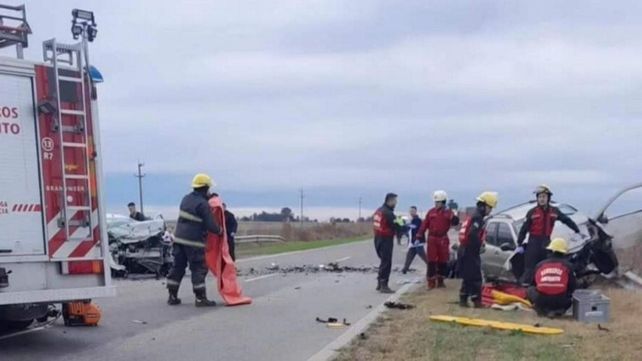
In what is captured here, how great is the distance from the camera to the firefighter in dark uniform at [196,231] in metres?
14.4

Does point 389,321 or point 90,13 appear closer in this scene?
point 90,13

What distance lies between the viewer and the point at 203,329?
1196 centimetres

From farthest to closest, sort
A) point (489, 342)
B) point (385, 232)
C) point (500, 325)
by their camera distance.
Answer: point (385, 232)
point (500, 325)
point (489, 342)

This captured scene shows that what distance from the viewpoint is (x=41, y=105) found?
32.4ft

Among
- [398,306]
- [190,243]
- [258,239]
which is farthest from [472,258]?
[258,239]

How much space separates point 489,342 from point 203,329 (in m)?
3.69

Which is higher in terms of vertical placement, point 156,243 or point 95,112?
point 95,112

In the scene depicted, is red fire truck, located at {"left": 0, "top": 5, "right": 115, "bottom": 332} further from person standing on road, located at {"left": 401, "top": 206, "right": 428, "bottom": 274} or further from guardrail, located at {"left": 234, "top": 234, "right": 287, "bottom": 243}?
guardrail, located at {"left": 234, "top": 234, "right": 287, "bottom": 243}

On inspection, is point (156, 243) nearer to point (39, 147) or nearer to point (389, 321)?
point (389, 321)

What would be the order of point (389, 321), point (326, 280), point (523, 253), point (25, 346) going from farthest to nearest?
point (326, 280) < point (523, 253) < point (389, 321) < point (25, 346)

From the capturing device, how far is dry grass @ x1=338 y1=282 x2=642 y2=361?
9.32 metres

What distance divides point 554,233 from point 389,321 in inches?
205

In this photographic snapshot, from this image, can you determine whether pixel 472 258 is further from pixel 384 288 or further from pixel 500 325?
pixel 384 288

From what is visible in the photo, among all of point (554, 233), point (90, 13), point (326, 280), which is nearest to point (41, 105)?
point (90, 13)
